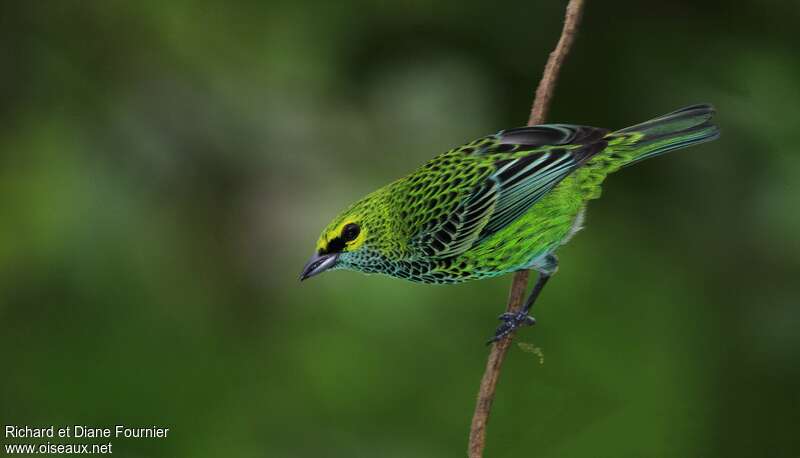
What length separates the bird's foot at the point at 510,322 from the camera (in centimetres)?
260

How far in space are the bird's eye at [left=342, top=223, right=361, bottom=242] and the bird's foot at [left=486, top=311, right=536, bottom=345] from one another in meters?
0.51

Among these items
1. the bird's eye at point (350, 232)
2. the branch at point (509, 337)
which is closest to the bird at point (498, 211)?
the bird's eye at point (350, 232)

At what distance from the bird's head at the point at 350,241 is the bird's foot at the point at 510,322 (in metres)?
0.46

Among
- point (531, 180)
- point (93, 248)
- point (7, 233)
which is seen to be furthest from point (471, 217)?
point (7, 233)

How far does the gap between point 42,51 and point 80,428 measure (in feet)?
5.93

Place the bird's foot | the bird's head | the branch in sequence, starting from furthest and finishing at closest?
the bird's head → the bird's foot → the branch

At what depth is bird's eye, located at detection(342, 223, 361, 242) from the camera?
281 centimetres

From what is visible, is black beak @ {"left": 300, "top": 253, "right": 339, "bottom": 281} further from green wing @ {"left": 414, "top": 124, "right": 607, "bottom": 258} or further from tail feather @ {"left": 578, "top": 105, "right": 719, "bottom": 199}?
tail feather @ {"left": 578, "top": 105, "right": 719, "bottom": 199}

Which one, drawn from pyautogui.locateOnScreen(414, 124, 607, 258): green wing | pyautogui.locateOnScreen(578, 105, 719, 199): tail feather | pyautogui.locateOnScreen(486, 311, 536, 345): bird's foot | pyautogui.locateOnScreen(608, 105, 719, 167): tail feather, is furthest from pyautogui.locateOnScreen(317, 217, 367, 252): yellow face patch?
pyautogui.locateOnScreen(608, 105, 719, 167): tail feather

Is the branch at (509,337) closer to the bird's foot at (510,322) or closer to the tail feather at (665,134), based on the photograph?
the bird's foot at (510,322)

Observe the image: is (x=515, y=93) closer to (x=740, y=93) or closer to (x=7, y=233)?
(x=740, y=93)

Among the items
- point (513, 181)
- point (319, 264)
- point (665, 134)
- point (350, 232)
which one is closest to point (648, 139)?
point (665, 134)

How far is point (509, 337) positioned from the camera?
8.54 ft

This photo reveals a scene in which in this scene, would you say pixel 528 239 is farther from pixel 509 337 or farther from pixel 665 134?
pixel 665 134
